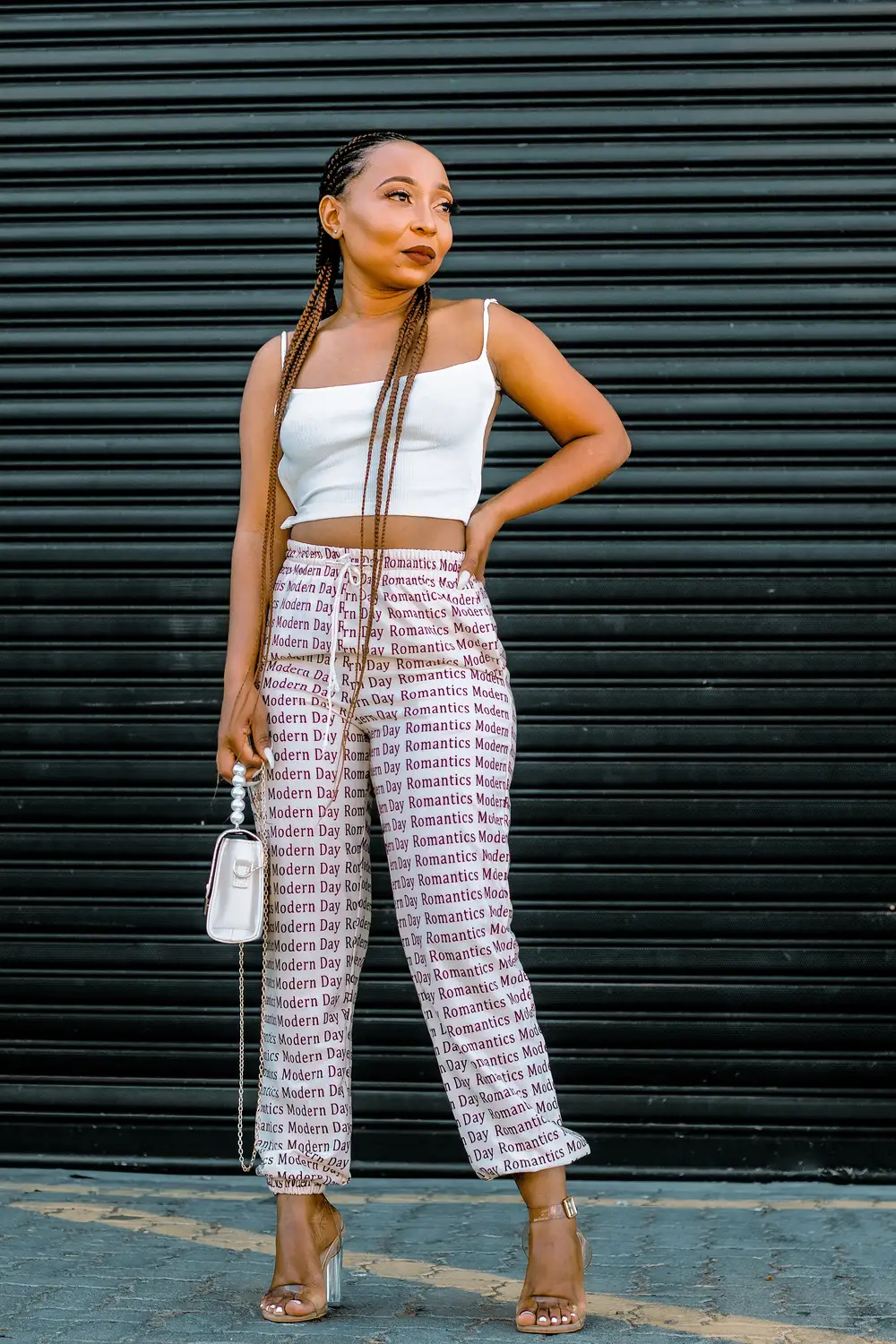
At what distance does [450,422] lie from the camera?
2.91 meters

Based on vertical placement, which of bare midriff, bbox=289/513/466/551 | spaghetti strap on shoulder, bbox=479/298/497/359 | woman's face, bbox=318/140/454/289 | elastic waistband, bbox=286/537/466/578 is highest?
woman's face, bbox=318/140/454/289

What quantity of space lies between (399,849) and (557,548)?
5.83 ft

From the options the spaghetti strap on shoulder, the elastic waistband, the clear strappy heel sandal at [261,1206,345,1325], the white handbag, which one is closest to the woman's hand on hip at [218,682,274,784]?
the white handbag

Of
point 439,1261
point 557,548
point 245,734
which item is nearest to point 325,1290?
point 439,1261

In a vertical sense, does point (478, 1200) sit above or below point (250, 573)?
below

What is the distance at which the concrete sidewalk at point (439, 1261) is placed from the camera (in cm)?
279

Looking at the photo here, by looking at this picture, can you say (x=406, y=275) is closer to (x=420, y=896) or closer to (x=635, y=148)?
(x=420, y=896)

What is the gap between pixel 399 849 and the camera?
2.88 meters

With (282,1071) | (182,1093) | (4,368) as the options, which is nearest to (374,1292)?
(282,1071)

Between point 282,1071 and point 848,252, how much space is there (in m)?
2.94

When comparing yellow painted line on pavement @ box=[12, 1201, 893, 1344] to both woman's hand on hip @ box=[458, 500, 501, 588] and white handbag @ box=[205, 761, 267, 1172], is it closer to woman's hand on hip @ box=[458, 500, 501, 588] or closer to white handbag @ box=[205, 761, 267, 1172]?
white handbag @ box=[205, 761, 267, 1172]

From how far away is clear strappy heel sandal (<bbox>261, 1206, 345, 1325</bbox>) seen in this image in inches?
110

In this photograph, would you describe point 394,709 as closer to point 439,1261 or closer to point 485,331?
point 485,331

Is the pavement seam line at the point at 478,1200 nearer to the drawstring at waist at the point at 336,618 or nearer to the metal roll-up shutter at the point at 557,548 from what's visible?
the metal roll-up shutter at the point at 557,548
